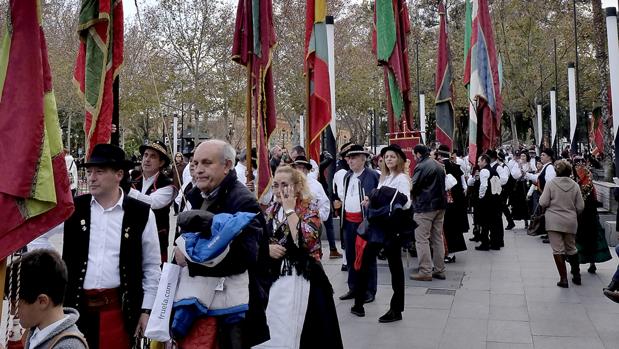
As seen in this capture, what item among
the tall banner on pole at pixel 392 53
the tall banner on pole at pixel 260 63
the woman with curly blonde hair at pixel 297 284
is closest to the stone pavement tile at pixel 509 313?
the woman with curly blonde hair at pixel 297 284

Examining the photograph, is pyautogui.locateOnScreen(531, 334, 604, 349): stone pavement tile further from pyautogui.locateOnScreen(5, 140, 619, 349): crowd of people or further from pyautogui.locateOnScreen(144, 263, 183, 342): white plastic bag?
pyautogui.locateOnScreen(144, 263, 183, 342): white plastic bag

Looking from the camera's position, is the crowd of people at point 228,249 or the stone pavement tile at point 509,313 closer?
the crowd of people at point 228,249

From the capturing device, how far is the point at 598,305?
21.9 ft

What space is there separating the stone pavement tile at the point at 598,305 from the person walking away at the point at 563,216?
68cm

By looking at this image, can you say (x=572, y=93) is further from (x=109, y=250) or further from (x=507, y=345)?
(x=109, y=250)

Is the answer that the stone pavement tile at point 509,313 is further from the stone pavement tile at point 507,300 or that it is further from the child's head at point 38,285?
the child's head at point 38,285

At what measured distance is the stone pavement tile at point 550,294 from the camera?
6.98 m

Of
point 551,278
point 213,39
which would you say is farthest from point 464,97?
point 551,278

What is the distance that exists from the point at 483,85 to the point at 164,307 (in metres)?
11.4

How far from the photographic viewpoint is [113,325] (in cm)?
330

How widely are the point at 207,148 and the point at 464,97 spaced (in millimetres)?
33833

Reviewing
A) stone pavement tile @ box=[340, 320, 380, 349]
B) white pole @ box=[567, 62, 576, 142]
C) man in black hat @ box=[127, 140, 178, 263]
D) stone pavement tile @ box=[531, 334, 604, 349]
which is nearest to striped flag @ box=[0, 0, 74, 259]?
man in black hat @ box=[127, 140, 178, 263]

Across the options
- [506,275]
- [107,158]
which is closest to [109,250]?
[107,158]

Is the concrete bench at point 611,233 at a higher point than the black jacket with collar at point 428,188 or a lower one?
lower
